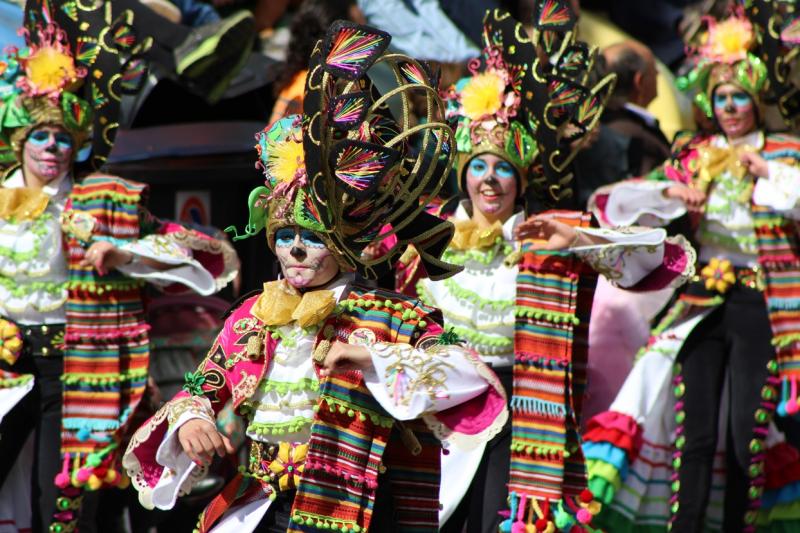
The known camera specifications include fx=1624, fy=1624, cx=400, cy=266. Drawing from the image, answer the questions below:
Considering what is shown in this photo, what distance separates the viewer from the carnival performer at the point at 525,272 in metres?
5.99

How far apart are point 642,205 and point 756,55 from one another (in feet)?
2.87

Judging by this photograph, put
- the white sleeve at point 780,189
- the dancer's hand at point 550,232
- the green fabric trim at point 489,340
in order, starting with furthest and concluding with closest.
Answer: the white sleeve at point 780,189 → the green fabric trim at point 489,340 → the dancer's hand at point 550,232

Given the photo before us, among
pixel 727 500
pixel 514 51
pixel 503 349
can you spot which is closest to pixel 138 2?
pixel 514 51

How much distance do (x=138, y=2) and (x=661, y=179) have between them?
2773 millimetres

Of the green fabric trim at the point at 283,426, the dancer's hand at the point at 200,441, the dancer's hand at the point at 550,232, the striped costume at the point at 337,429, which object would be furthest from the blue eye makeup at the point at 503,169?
the dancer's hand at the point at 200,441

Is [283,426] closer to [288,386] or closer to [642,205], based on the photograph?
[288,386]

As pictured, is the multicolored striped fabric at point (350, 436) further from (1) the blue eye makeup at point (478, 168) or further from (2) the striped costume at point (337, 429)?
(1) the blue eye makeup at point (478, 168)

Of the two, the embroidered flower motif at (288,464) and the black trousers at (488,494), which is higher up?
the black trousers at (488,494)

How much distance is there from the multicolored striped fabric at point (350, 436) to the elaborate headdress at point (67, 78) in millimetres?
2363

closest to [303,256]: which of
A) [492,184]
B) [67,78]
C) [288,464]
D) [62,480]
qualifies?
[288,464]

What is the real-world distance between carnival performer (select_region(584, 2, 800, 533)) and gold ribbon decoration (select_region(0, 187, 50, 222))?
7.88ft

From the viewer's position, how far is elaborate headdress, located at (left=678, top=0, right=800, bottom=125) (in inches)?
278

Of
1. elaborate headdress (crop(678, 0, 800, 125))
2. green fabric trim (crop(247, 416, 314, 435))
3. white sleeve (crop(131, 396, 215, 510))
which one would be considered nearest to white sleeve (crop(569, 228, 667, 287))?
elaborate headdress (crop(678, 0, 800, 125))

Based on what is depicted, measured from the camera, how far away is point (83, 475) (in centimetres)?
641
